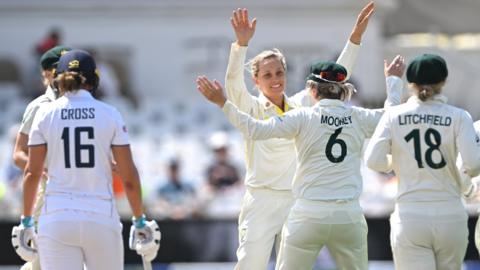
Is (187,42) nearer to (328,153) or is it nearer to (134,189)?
(328,153)

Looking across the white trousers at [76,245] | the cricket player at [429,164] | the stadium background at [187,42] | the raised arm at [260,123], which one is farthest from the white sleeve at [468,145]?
the stadium background at [187,42]

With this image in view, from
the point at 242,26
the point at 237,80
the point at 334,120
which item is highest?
the point at 242,26

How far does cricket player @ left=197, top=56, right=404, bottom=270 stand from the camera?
729cm

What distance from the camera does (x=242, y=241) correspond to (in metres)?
8.27

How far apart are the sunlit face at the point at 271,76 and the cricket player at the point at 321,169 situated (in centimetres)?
84

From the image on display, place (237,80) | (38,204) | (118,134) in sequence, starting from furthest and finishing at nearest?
(237,80) → (38,204) → (118,134)

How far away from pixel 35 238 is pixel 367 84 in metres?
12.6

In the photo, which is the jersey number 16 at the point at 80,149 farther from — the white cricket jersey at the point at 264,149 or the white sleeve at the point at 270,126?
the white cricket jersey at the point at 264,149

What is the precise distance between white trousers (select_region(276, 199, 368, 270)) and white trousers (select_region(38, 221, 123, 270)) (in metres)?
0.97

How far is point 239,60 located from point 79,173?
1.51 m

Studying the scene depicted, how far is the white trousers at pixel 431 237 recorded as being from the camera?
703cm

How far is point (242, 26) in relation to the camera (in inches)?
316

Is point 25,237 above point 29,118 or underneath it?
underneath

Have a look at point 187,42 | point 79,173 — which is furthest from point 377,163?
point 187,42
